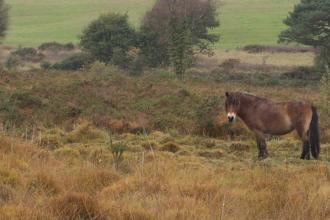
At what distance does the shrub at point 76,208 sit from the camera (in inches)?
222

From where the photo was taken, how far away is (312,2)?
159 ft

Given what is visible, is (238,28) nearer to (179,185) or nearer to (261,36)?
(261,36)

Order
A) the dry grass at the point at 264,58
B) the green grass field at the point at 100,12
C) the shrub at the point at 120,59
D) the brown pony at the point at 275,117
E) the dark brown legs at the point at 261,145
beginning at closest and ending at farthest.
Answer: the brown pony at the point at 275,117
the dark brown legs at the point at 261,145
the shrub at the point at 120,59
the dry grass at the point at 264,58
the green grass field at the point at 100,12

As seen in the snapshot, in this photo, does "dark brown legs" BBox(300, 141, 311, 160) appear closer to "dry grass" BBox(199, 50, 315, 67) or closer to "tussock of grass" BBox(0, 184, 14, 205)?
"tussock of grass" BBox(0, 184, 14, 205)

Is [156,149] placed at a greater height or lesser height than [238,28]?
greater

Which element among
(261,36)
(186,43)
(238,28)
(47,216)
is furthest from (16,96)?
(238,28)

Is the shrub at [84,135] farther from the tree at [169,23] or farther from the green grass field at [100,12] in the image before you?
the green grass field at [100,12]

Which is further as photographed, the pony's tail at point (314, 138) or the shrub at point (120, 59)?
the shrub at point (120, 59)

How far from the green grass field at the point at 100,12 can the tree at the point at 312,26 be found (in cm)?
2382

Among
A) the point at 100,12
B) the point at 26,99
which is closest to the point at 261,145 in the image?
the point at 26,99

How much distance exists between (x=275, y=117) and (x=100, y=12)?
285ft

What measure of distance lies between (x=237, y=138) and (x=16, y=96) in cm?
954

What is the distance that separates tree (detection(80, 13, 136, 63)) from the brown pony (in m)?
39.9

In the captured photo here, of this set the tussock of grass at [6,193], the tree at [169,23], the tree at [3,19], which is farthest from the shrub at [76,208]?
the tree at [3,19]
